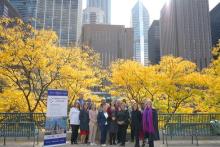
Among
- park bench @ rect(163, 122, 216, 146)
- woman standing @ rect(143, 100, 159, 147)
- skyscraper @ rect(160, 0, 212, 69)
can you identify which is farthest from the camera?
skyscraper @ rect(160, 0, 212, 69)

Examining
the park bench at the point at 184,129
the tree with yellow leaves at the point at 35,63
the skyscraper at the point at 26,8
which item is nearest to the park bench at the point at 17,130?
the park bench at the point at 184,129

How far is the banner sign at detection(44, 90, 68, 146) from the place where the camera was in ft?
33.7

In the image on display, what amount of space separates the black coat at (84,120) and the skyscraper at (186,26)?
357ft

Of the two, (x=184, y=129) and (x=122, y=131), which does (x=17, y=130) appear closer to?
(x=122, y=131)

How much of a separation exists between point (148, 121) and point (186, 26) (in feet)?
418

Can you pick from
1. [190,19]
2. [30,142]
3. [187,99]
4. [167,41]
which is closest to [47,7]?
[167,41]

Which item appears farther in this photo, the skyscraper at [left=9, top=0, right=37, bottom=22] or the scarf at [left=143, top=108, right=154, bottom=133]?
the skyscraper at [left=9, top=0, right=37, bottom=22]

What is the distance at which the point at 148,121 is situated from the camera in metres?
12.3

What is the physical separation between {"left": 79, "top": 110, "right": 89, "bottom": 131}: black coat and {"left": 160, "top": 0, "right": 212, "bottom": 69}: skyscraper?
10894 cm

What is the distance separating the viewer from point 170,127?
14227mm

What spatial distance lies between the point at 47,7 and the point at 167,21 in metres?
50.5

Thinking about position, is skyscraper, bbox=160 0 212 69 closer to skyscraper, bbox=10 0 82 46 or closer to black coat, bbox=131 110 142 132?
skyscraper, bbox=10 0 82 46

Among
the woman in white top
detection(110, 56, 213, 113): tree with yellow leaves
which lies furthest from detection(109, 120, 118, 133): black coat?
detection(110, 56, 213, 113): tree with yellow leaves

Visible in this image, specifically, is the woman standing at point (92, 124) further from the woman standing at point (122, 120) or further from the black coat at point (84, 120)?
the woman standing at point (122, 120)
